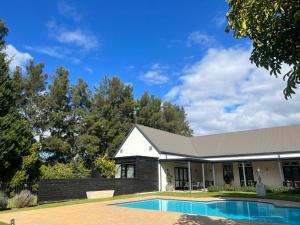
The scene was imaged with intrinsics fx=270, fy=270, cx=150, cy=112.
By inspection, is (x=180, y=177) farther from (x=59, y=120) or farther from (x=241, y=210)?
(x=59, y=120)

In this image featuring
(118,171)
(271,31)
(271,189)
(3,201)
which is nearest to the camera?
(271,31)

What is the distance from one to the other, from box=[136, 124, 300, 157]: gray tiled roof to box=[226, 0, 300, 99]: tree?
72.5ft

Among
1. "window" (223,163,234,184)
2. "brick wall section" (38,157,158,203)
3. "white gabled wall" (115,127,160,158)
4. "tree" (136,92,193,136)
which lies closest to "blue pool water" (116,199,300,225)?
"brick wall section" (38,157,158,203)

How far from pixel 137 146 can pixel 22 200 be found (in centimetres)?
1482

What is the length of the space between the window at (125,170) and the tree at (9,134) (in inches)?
398

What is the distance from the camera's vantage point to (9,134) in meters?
18.0

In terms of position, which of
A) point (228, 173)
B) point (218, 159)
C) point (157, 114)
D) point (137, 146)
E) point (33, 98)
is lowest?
Result: point (228, 173)

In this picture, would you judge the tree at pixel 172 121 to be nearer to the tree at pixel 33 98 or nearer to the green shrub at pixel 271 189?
Result: the tree at pixel 33 98

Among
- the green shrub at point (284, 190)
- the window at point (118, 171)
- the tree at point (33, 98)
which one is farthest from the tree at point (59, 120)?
the green shrub at point (284, 190)

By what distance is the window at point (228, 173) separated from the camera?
94.8ft

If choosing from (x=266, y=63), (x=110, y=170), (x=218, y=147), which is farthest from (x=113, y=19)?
(x=218, y=147)

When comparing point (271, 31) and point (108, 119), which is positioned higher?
point (108, 119)

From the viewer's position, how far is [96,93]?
1709 inches

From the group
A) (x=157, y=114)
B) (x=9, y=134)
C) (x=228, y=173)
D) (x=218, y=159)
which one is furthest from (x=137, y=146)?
(x=157, y=114)
